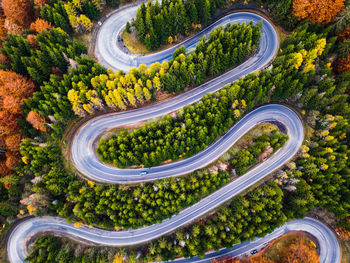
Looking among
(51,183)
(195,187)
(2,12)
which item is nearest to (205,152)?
(195,187)

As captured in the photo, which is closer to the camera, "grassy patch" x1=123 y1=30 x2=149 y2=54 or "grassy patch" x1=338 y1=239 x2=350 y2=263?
"grassy patch" x1=338 y1=239 x2=350 y2=263

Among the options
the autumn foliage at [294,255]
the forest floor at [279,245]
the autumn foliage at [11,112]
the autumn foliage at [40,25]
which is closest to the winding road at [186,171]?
the forest floor at [279,245]

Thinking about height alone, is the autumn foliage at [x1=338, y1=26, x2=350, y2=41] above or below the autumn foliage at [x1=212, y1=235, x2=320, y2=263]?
above

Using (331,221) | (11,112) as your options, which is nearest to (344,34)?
(331,221)

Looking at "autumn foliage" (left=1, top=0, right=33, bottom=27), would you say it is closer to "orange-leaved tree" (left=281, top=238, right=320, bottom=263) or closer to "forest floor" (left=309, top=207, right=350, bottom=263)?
"orange-leaved tree" (left=281, top=238, right=320, bottom=263)

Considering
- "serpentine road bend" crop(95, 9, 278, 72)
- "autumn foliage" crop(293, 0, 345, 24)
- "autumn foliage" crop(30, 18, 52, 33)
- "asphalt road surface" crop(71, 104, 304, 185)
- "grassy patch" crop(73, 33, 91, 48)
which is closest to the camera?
"autumn foliage" crop(293, 0, 345, 24)

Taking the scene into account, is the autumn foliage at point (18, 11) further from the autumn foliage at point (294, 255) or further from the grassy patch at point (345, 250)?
the grassy patch at point (345, 250)

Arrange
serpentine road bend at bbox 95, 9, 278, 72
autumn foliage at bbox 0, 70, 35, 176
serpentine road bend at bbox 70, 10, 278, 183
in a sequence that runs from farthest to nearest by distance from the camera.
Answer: serpentine road bend at bbox 95, 9, 278, 72
serpentine road bend at bbox 70, 10, 278, 183
autumn foliage at bbox 0, 70, 35, 176

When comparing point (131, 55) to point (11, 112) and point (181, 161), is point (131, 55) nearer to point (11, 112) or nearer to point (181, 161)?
point (11, 112)

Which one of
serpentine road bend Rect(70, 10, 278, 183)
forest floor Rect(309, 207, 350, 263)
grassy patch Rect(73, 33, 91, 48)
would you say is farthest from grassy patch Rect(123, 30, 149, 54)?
forest floor Rect(309, 207, 350, 263)
